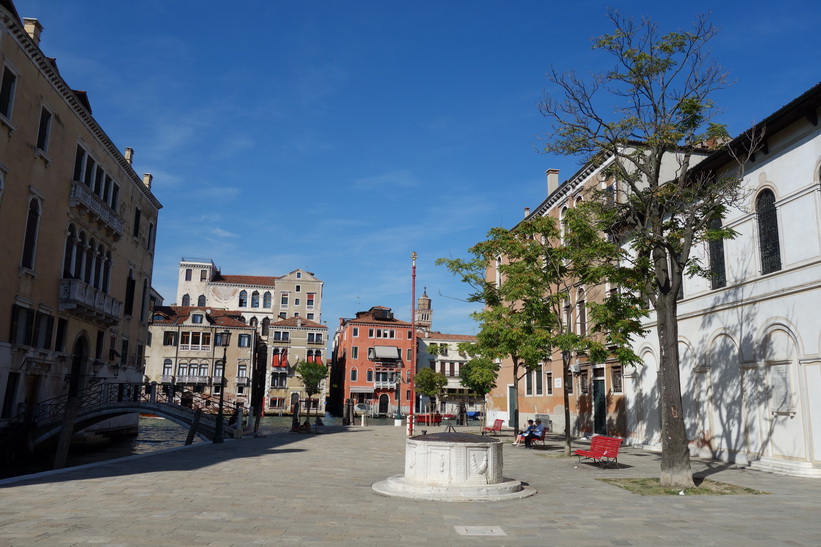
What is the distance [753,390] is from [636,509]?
29.1ft

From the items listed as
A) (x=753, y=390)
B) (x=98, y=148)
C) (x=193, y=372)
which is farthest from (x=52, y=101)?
(x=193, y=372)

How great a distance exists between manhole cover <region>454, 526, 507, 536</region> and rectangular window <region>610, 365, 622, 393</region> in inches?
732

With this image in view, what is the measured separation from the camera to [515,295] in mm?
20859

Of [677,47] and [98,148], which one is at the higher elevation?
[98,148]

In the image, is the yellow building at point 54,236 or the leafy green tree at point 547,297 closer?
the leafy green tree at point 547,297

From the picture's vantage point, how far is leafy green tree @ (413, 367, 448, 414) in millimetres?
71938

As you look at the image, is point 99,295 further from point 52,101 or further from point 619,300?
point 619,300

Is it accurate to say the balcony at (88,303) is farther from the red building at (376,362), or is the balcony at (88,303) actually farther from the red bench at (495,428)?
the red building at (376,362)

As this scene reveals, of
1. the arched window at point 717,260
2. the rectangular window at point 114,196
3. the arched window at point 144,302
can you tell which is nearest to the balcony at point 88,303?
the arched window at point 144,302

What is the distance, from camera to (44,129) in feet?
77.9

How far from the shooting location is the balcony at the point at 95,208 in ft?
85.9

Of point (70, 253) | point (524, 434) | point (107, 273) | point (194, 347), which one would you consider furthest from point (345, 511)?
point (194, 347)

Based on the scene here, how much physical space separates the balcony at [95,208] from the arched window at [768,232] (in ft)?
85.5

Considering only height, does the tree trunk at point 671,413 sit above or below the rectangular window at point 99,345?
Answer: below
